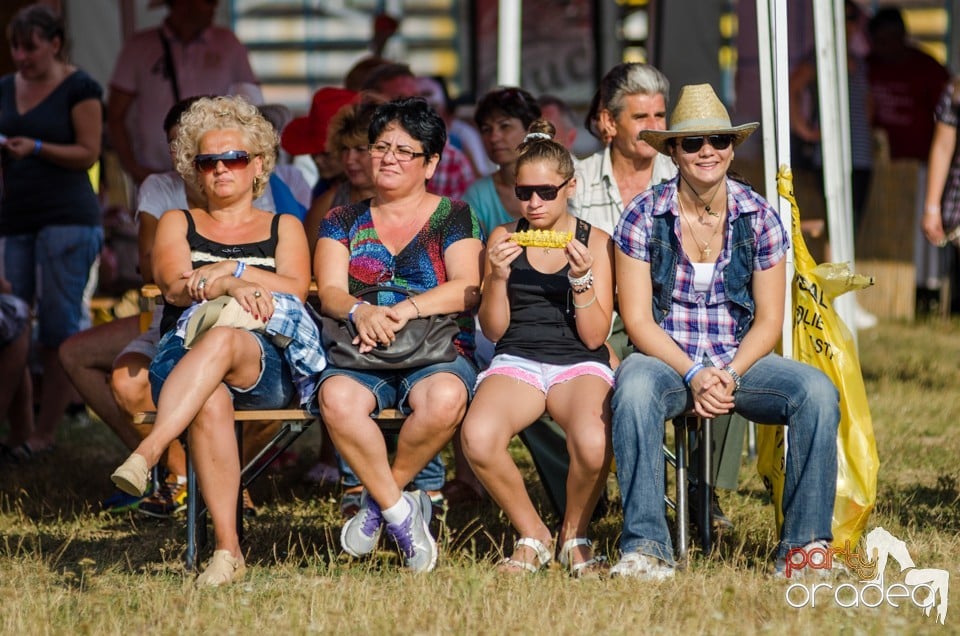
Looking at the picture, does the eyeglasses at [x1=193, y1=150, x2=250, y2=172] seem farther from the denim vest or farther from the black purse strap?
the black purse strap

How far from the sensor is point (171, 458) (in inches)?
227

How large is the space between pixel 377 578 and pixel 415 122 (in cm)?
156

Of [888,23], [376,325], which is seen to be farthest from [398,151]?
[888,23]

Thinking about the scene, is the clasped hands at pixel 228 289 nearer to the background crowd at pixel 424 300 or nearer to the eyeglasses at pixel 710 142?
the background crowd at pixel 424 300

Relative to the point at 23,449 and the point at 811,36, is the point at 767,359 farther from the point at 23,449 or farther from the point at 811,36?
the point at 811,36

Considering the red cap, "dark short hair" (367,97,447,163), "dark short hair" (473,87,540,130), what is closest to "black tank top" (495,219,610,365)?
"dark short hair" (367,97,447,163)

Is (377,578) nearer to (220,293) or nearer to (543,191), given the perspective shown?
(220,293)

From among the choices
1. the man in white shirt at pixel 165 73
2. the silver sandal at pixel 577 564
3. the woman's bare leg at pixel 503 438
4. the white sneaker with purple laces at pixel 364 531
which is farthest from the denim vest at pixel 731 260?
the man in white shirt at pixel 165 73

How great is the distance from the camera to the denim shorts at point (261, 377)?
4.86 m

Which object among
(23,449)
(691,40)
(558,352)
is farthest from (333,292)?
(691,40)

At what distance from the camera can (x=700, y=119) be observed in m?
4.79

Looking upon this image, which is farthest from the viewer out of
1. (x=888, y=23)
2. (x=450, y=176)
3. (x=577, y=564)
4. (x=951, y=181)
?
(x=888, y=23)

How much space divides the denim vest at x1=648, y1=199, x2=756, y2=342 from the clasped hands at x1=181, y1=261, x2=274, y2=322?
1274 mm

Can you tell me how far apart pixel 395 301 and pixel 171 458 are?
4.29 feet
